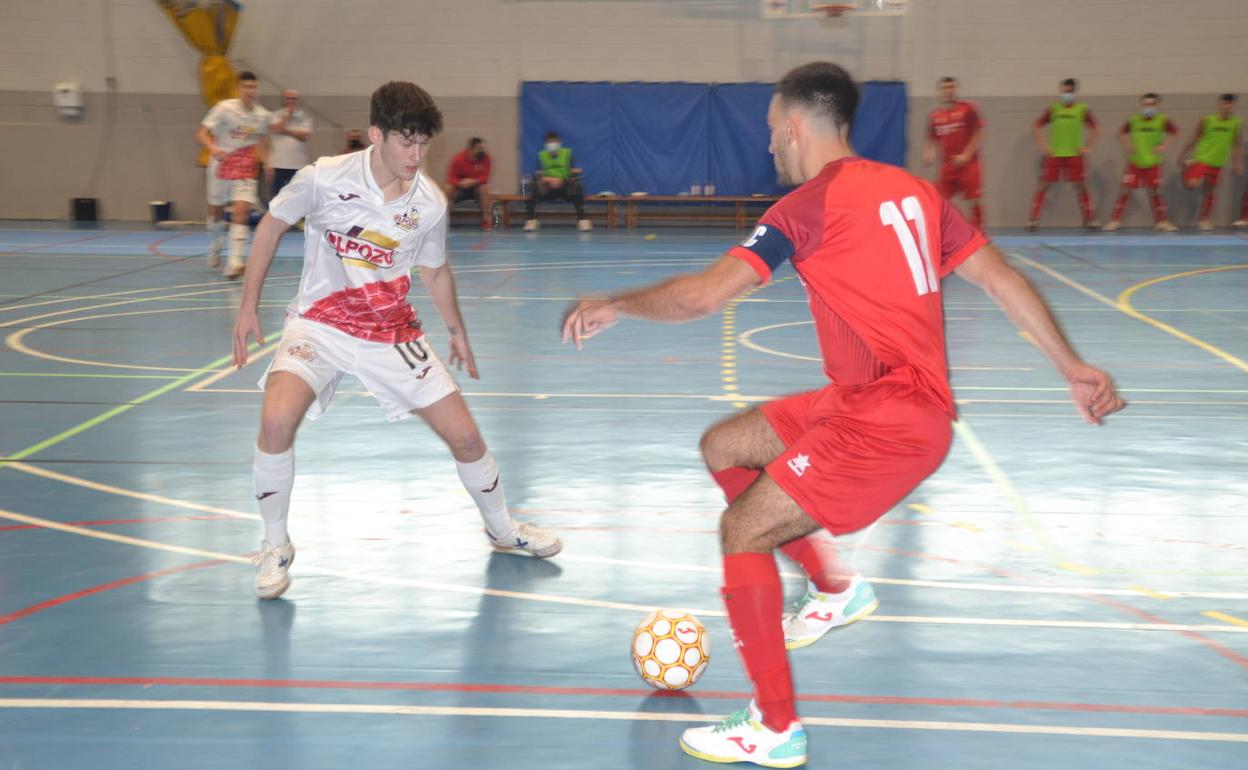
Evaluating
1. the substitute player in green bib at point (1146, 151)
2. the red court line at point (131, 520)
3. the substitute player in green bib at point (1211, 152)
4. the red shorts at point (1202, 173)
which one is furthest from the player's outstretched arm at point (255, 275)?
the red shorts at point (1202, 173)

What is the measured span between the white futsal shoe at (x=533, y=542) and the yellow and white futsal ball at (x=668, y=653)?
134 centimetres

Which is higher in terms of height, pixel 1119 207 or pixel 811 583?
pixel 1119 207

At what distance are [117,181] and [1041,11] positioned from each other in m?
17.7

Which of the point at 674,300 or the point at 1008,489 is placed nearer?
the point at 674,300

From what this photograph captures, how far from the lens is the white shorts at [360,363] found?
508cm

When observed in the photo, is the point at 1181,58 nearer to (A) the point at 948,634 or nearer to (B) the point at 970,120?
(B) the point at 970,120

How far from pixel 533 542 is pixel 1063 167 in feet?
63.2

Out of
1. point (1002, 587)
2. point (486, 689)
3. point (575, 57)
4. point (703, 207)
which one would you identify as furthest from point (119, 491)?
point (575, 57)

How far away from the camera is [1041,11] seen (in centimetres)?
2267

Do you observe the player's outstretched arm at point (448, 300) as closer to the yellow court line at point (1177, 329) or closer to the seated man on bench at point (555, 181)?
the yellow court line at point (1177, 329)

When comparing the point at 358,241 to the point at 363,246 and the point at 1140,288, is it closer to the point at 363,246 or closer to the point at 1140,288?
the point at 363,246

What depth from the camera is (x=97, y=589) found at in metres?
5.01

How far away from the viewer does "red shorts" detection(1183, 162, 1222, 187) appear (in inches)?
870

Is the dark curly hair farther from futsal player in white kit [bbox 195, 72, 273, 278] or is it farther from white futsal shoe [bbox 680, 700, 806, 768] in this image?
futsal player in white kit [bbox 195, 72, 273, 278]
